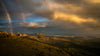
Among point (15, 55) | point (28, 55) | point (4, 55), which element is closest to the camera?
point (4, 55)

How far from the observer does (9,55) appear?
43094 millimetres

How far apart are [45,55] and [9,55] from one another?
22033 millimetres

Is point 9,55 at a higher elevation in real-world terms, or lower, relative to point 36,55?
higher

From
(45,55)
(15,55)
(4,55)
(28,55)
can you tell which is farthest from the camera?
(45,55)

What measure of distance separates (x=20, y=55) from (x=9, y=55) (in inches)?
217

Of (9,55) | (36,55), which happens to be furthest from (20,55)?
(36,55)

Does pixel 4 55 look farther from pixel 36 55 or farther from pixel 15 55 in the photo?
pixel 36 55

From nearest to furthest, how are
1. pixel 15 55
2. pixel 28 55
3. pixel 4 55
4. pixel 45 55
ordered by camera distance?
pixel 4 55
pixel 15 55
pixel 28 55
pixel 45 55

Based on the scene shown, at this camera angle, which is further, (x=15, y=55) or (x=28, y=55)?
(x=28, y=55)

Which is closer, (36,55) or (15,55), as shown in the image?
(15,55)

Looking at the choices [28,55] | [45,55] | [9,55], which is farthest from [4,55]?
[45,55]

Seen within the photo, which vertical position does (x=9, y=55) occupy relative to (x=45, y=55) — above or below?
above

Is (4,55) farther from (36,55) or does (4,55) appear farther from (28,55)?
(36,55)

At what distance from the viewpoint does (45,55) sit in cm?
5650
